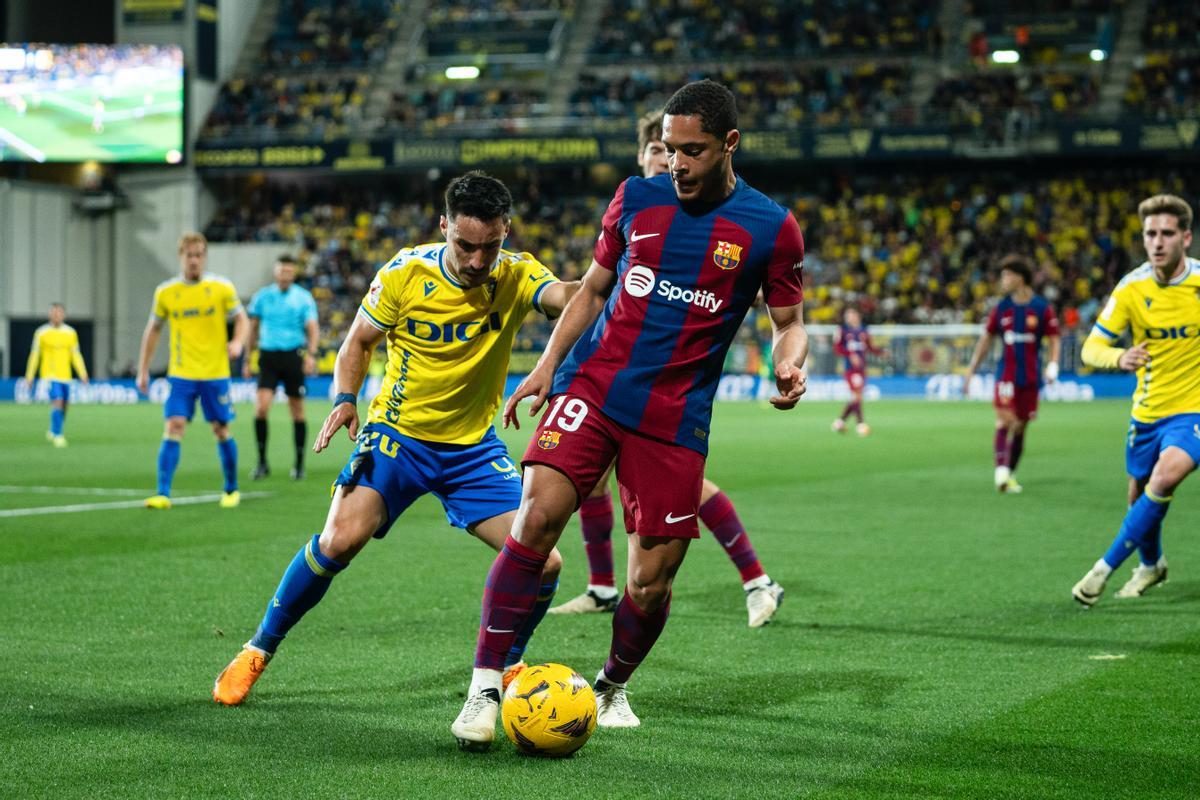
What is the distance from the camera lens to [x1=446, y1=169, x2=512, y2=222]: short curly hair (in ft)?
17.3

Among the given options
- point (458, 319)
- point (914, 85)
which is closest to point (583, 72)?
point (914, 85)

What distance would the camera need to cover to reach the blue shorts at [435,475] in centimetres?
558

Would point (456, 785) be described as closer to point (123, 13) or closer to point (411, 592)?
point (411, 592)

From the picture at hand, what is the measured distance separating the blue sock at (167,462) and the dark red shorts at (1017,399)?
26.6 feet

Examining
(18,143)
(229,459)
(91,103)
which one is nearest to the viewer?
(229,459)

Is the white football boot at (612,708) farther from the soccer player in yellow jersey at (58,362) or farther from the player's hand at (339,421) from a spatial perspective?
the soccer player in yellow jersey at (58,362)

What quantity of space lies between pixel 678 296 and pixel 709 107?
0.62m

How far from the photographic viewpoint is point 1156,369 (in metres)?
8.05

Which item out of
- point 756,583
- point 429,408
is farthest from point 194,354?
point 429,408

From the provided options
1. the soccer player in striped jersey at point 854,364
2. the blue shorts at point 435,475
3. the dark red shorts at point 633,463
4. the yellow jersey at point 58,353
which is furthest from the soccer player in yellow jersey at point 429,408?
the yellow jersey at point 58,353

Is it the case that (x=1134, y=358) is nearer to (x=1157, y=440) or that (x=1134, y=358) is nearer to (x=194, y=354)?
(x=1157, y=440)

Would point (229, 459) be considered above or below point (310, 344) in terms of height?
below

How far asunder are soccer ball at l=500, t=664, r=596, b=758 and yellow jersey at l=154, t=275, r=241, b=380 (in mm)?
8074

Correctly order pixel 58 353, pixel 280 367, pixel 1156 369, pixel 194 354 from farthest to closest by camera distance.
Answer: pixel 58 353 < pixel 280 367 < pixel 194 354 < pixel 1156 369
